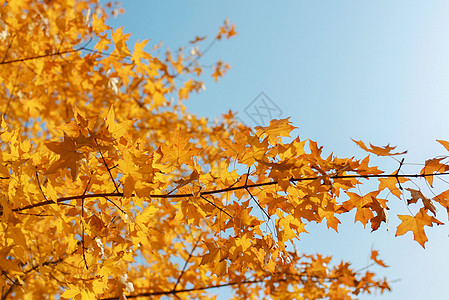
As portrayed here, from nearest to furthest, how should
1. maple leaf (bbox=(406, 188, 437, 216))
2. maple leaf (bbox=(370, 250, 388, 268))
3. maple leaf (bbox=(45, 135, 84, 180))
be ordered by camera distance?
maple leaf (bbox=(45, 135, 84, 180)) < maple leaf (bbox=(406, 188, 437, 216)) < maple leaf (bbox=(370, 250, 388, 268))

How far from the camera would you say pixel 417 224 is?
1.47 meters

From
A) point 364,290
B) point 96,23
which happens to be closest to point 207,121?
point 96,23

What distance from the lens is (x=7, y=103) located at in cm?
454

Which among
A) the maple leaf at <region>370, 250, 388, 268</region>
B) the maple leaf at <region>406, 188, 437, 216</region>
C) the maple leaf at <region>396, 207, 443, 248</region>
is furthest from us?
the maple leaf at <region>370, 250, 388, 268</region>

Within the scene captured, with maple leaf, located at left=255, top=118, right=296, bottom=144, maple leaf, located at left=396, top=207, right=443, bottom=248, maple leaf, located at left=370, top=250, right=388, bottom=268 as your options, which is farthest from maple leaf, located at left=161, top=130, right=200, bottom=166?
maple leaf, located at left=370, top=250, right=388, bottom=268

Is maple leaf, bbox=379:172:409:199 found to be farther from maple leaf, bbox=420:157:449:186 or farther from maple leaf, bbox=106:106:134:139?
maple leaf, bbox=106:106:134:139

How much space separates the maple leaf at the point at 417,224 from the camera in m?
1.44

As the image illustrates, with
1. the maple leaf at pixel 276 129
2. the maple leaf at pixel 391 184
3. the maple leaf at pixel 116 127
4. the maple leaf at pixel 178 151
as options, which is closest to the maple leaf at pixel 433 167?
the maple leaf at pixel 391 184

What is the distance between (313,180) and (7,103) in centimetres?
474

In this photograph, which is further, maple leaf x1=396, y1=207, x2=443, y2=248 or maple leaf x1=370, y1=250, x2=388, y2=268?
maple leaf x1=370, y1=250, x2=388, y2=268

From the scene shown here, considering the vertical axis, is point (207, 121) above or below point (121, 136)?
above

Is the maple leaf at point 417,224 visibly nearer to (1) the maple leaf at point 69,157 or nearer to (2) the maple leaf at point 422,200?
(2) the maple leaf at point 422,200

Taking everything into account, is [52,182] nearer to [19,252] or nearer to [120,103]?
[19,252]

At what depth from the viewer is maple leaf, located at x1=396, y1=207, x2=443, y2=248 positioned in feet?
4.71
